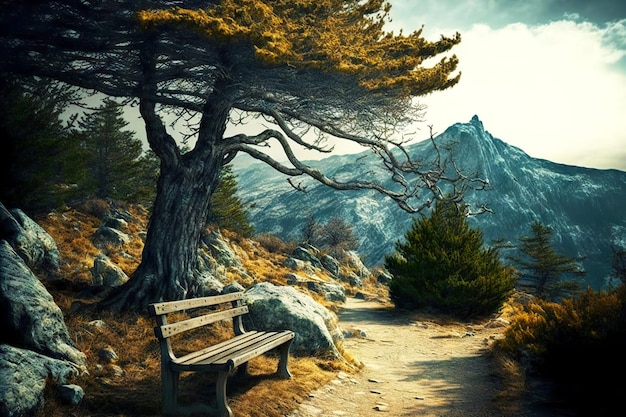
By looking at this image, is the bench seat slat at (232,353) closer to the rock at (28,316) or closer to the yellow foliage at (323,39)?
the rock at (28,316)

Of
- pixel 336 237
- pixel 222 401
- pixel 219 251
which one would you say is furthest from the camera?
pixel 336 237

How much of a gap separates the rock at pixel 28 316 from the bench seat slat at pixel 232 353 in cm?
141

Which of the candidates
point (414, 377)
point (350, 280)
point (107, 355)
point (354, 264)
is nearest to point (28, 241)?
point (107, 355)

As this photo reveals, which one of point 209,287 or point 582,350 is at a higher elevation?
point 209,287

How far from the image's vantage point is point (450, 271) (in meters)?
12.3

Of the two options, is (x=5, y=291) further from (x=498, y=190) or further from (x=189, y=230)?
(x=498, y=190)

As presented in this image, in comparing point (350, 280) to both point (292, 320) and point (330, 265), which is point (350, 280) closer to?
point (330, 265)

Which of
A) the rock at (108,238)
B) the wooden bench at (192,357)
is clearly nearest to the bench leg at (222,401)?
the wooden bench at (192,357)

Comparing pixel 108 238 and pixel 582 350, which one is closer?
pixel 582 350

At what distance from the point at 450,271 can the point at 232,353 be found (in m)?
9.81

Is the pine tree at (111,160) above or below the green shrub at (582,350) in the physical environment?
above

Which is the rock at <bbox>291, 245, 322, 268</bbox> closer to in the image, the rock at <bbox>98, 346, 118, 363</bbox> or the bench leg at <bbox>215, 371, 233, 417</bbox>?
the rock at <bbox>98, 346, 118, 363</bbox>

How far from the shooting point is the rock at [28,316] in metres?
3.79

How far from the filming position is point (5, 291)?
3.89 m
